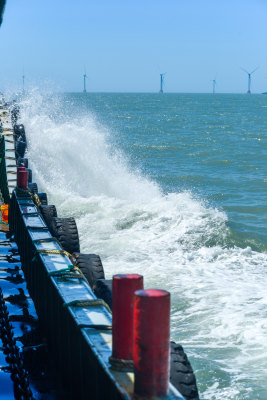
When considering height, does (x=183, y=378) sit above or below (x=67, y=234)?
below

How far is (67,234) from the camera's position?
9.37 m

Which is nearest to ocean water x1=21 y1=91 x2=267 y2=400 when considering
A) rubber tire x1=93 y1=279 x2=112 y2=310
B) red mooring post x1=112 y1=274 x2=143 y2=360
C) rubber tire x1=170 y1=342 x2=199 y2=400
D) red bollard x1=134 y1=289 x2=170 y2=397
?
rubber tire x1=93 y1=279 x2=112 y2=310

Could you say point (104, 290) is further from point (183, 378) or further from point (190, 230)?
point (190, 230)

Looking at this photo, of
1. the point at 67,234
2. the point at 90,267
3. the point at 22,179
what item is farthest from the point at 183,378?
the point at 22,179

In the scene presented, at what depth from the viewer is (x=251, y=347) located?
27.4ft

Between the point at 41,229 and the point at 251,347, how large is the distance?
3.42 metres

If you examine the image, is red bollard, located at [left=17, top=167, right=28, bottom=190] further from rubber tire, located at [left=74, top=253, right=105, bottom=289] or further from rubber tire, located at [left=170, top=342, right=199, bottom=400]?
rubber tire, located at [left=170, top=342, right=199, bottom=400]

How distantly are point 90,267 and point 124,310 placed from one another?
386 cm

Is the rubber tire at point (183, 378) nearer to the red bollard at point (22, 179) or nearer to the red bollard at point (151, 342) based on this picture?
the red bollard at point (151, 342)

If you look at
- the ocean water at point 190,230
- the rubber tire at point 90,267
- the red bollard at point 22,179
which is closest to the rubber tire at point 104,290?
the rubber tire at point 90,267

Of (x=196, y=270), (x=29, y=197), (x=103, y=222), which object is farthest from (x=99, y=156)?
(x=29, y=197)

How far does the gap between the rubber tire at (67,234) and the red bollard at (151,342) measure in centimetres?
607

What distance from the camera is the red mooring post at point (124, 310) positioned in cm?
357

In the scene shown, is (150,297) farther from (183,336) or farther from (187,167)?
(187,167)
